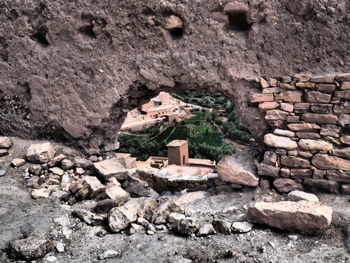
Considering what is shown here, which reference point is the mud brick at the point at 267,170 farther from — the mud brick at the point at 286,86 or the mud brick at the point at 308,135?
the mud brick at the point at 286,86

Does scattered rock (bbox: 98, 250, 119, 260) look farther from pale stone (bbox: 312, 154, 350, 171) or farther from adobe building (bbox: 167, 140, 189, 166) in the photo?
adobe building (bbox: 167, 140, 189, 166)

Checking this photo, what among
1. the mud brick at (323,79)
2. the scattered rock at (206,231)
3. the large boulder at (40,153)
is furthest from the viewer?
the large boulder at (40,153)

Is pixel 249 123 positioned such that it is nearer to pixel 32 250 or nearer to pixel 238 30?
pixel 238 30

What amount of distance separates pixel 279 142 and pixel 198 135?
998 centimetres

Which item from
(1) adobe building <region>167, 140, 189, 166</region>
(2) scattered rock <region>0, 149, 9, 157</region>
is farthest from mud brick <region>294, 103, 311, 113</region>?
(1) adobe building <region>167, 140, 189, 166</region>

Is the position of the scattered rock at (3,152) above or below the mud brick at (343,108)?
below

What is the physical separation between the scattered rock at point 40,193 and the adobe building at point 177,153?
5680mm

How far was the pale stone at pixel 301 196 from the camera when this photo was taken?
334cm

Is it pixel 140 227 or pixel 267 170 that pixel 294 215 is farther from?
pixel 140 227

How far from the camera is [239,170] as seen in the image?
376 centimetres

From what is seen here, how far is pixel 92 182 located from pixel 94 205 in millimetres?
316

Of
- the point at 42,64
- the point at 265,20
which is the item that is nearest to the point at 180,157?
the point at 42,64

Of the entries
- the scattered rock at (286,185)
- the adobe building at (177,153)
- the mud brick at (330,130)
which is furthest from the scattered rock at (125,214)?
the adobe building at (177,153)

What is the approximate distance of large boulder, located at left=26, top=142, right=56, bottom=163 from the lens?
434 centimetres
